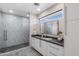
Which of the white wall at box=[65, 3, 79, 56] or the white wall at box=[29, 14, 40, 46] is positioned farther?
the white wall at box=[29, 14, 40, 46]

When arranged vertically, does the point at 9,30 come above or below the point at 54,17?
below

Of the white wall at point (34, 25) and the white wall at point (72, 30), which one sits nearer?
the white wall at point (72, 30)

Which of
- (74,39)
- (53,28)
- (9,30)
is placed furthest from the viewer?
(9,30)

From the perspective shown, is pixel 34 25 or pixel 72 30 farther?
pixel 34 25

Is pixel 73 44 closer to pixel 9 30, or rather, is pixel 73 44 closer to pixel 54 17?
pixel 54 17

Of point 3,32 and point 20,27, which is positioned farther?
point 20,27

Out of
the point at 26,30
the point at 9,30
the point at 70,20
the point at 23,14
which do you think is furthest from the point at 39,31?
the point at 70,20

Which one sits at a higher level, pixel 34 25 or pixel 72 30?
pixel 34 25

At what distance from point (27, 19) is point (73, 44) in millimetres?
3399

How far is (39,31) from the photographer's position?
13.5ft

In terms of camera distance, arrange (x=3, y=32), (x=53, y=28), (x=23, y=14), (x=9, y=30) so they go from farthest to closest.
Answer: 1. (x=23, y=14)
2. (x=9, y=30)
3. (x=3, y=32)
4. (x=53, y=28)

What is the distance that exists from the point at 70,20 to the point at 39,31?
117 inches

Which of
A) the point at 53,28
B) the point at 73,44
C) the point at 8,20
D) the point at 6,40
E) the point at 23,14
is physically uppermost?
the point at 23,14

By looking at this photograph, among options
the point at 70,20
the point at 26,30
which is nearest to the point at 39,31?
the point at 26,30
